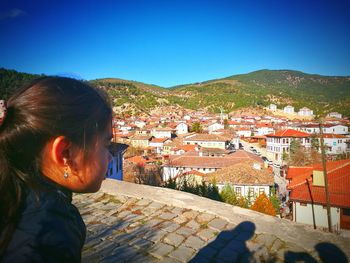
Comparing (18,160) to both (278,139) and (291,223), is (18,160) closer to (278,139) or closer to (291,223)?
(291,223)

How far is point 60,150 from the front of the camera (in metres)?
1.11

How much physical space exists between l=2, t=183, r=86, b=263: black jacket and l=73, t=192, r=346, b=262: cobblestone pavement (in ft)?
6.37

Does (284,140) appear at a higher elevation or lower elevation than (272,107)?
lower

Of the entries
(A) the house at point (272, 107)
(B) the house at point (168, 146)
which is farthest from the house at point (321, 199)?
(A) the house at point (272, 107)

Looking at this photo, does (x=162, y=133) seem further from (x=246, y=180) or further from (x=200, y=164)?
(x=246, y=180)

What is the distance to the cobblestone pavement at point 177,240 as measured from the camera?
2.67m

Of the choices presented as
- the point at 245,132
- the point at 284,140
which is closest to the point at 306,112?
the point at 245,132

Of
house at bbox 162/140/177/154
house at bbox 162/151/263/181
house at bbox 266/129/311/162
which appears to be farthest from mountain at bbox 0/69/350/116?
house at bbox 162/151/263/181

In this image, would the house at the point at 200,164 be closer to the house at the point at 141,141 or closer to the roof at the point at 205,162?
the roof at the point at 205,162

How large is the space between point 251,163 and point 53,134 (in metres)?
29.9

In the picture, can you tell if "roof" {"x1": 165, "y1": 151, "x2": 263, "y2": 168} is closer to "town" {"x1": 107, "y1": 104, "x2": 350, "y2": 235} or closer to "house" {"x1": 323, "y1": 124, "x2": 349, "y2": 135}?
"town" {"x1": 107, "y1": 104, "x2": 350, "y2": 235}

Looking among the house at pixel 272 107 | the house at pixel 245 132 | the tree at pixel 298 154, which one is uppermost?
the house at pixel 272 107

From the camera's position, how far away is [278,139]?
5088cm

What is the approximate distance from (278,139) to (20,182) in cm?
5397
